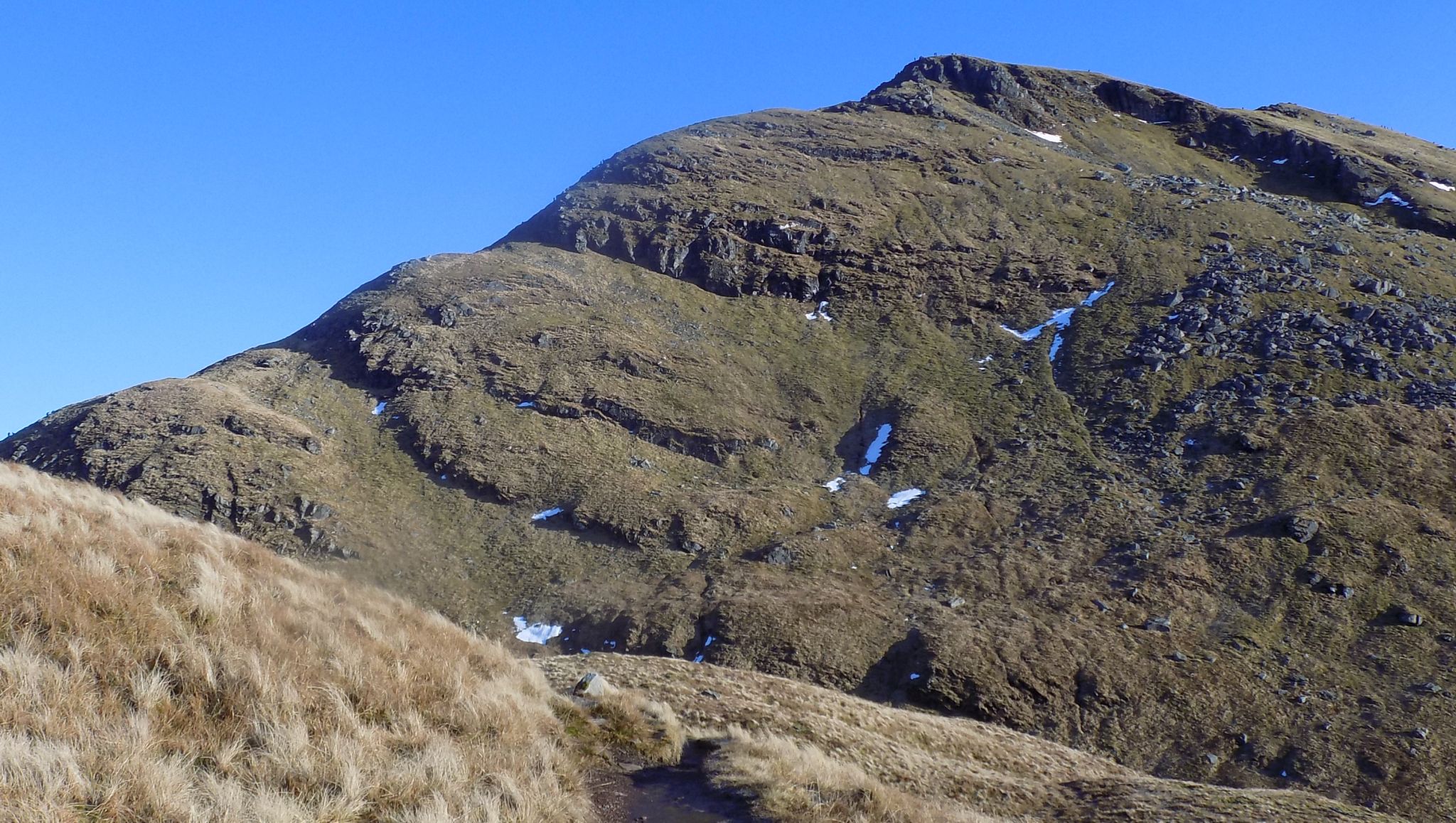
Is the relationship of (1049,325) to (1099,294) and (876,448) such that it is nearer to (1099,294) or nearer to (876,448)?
(1099,294)

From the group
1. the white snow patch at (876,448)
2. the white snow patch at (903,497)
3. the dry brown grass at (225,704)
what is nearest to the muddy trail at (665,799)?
the dry brown grass at (225,704)

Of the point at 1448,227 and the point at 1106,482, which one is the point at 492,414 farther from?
the point at 1448,227

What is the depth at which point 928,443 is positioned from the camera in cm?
5325

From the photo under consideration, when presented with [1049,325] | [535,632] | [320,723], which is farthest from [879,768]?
[1049,325]

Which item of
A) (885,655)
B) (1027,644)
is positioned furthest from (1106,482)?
(885,655)

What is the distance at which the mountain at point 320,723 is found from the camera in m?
6.77

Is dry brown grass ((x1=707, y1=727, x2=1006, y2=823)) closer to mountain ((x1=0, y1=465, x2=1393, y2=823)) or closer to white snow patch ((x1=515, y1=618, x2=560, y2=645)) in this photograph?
mountain ((x1=0, y1=465, x2=1393, y2=823))

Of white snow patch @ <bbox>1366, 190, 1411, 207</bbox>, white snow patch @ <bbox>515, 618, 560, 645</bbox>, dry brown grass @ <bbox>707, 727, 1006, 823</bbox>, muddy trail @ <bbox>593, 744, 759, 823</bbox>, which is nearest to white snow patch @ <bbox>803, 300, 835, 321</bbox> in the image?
white snow patch @ <bbox>515, 618, 560, 645</bbox>

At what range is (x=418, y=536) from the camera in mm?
44938

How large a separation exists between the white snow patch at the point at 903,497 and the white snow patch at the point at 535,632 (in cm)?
1996

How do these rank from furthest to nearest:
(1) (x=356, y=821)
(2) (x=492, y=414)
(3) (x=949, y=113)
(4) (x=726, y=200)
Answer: (3) (x=949, y=113) < (4) (x=726, y=200) < (2) (x=492, y=414) < (1) (x=356, y=821)

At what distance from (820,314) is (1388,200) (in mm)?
59206

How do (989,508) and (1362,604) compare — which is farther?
(989,508)

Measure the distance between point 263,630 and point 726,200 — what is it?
244 ft
